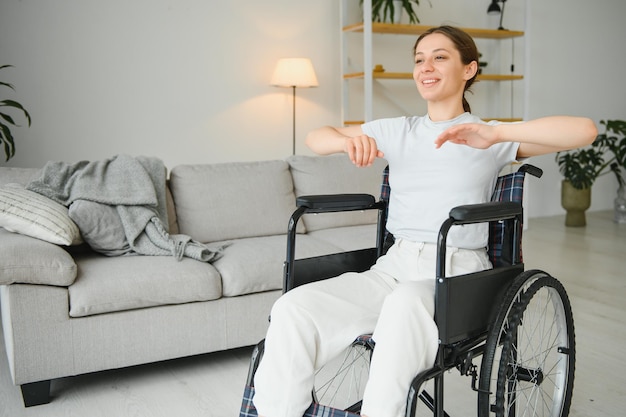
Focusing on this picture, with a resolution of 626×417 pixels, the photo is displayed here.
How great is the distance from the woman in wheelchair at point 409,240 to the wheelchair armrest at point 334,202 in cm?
9

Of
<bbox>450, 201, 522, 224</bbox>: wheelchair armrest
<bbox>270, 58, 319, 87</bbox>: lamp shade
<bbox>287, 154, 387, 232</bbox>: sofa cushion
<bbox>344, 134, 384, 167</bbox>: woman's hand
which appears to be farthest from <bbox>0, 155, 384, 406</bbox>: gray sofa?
<bbox>270, 58, 319, 87</bbox>: lamp shade

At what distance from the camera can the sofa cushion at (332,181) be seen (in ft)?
10.5

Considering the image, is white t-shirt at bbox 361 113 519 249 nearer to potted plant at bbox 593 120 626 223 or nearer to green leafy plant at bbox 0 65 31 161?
green leafy plant at bbox 0 65 31 161

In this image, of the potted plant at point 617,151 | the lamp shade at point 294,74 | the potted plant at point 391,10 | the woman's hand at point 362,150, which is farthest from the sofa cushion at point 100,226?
the potted plant at point 617,151

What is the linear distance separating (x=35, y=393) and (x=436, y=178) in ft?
4.83

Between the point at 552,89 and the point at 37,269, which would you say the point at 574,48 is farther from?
the point at 37,269

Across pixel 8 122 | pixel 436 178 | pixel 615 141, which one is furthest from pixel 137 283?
pixel 615 141

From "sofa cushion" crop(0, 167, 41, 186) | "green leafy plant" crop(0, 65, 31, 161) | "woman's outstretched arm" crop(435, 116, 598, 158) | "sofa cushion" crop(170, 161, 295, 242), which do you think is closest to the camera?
"woman's outstretched arm" crop(435, 116, 598, 158)

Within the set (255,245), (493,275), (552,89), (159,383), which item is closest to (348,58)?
(552,89)

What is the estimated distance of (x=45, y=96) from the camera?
158 inches

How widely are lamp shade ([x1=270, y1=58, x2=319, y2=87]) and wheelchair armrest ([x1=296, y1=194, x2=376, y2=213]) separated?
9.24 feet

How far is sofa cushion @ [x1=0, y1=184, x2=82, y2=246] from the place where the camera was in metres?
2.30

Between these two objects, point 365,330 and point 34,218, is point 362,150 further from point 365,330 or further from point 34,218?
point 34,218

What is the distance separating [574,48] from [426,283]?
5350mm
